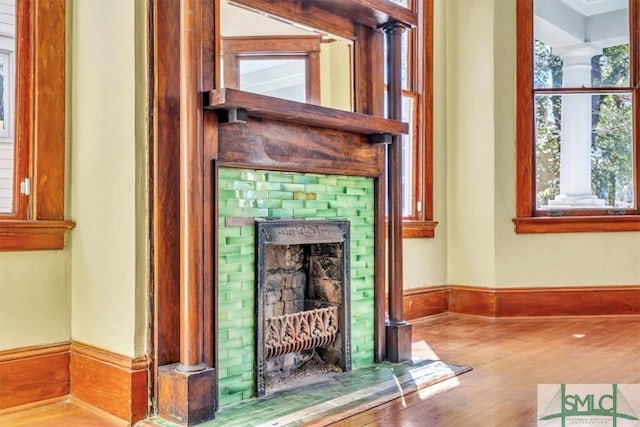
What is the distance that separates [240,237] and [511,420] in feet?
4.25

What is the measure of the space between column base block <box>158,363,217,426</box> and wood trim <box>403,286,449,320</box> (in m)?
2.33

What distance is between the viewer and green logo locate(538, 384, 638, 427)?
2254 mm

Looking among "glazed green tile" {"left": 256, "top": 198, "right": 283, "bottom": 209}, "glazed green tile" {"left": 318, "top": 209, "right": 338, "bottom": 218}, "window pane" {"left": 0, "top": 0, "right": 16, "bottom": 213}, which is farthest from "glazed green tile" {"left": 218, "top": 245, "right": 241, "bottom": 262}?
"window pane" {"left": 0, "top": 0, "right": 16, "bottom": 213}

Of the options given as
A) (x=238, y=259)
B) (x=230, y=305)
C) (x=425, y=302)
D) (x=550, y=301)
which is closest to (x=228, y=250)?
(x=238, y=259)

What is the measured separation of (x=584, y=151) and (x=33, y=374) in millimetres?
4102

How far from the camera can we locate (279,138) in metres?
2.62

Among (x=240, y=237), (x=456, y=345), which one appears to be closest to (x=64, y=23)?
(x=240, y=237)

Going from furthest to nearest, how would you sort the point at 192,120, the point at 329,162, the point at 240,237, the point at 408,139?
the point at 408,139 < the point at 329,162 < the point at 240,237 < the point at 192,120

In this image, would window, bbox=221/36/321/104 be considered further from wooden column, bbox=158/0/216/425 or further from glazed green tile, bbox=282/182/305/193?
glazed green tile, bbox=282/182/305/193

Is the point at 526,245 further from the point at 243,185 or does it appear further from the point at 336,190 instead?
the point at 243,185

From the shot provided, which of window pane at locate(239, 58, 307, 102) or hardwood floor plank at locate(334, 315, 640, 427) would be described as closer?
hardwood floor plank at locate(334, 315, 640, 427)

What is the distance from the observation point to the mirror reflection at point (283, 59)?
2.50 meters

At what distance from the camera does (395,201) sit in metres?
3.18

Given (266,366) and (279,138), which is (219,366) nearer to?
(266,366)
